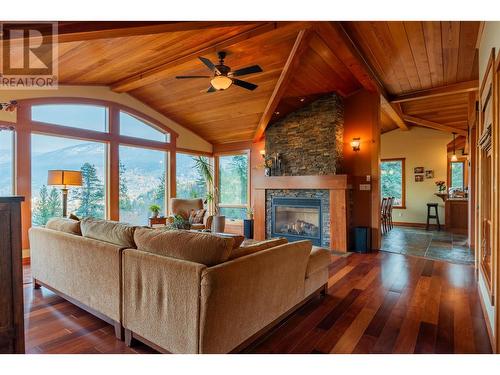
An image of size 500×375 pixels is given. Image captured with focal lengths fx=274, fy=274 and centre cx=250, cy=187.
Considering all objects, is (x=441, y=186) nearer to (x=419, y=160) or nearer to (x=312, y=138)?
(x=419, y=160)

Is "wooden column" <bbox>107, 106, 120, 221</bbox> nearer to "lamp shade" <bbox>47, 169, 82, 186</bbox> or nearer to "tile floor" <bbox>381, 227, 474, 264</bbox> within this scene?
"lamp shade" <bbox>47, 169, 82, 186</bbox>

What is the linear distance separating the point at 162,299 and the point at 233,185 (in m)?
5.93

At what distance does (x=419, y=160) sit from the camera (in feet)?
28.0

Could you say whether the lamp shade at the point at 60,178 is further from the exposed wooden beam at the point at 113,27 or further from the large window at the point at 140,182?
the exposed wooden beam at the point at 113,27

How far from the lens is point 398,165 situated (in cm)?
892

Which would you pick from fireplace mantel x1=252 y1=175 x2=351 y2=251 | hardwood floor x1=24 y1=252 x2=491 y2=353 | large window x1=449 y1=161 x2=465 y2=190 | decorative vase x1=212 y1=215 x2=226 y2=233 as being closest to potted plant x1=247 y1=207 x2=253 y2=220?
decorative vase x1=212 y1=215 x2=226 y2=233

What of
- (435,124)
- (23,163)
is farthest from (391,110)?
(23,163)

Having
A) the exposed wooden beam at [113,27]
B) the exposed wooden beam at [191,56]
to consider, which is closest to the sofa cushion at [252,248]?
the exposed wooden beam at [113,27]

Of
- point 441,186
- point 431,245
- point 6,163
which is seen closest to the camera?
point 6,163

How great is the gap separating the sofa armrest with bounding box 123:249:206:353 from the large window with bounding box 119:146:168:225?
4268mm

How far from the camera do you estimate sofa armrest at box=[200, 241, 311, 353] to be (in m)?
1.63

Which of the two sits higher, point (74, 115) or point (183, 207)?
point (74, 115)
